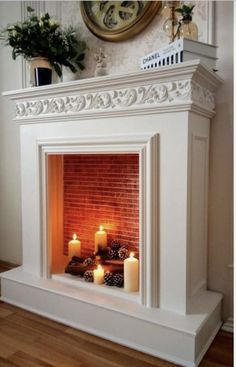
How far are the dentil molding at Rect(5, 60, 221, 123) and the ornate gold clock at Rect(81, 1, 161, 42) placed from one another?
1.79 ft

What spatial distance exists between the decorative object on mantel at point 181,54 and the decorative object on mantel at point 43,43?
672 millimetres

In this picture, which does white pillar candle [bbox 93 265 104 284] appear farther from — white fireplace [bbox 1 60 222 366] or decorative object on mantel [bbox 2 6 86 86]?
decorative object on mantel [bbox 2 6 86 86]

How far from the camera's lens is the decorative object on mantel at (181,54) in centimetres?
155

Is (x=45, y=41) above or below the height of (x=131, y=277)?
above

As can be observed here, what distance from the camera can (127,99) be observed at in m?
1.65

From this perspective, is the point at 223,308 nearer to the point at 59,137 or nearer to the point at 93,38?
the point at 59,137

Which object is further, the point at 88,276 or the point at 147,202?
the point at 88,276

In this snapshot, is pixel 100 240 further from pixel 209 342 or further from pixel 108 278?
pixel 209 342

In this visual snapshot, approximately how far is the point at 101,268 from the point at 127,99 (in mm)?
1016

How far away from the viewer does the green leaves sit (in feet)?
6.55

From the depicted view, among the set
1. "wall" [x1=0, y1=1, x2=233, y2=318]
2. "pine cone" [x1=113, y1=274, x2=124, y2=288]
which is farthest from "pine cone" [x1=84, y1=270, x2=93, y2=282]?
"wall" [x1=0, y1=1, x2=233, y2=318]

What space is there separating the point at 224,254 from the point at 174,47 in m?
1.14

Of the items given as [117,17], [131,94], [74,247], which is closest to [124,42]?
[117,17]

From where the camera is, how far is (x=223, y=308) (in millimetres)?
1812
